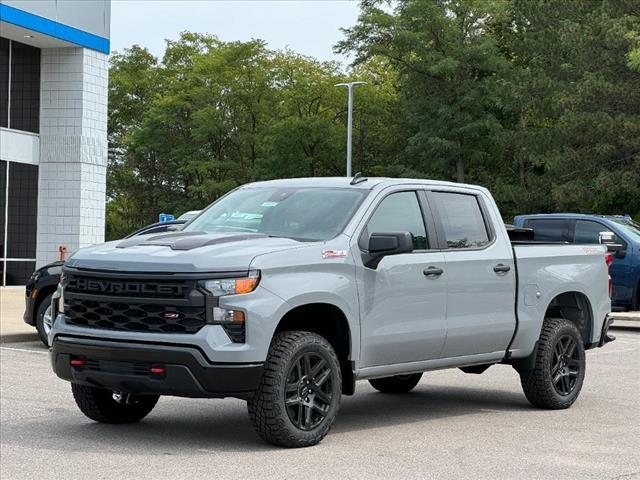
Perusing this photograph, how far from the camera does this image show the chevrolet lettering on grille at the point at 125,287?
841cm

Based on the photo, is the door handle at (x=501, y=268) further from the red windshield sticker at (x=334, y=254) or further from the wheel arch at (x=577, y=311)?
the red windshield sticker at (x=334, y=254)

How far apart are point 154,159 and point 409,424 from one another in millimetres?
65965

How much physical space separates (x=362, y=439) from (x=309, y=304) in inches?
43.5

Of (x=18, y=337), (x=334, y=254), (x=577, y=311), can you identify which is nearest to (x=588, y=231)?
(x=18, y=337)

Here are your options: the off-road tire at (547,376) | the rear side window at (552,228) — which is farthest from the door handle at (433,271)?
the rear side window at (552,228)

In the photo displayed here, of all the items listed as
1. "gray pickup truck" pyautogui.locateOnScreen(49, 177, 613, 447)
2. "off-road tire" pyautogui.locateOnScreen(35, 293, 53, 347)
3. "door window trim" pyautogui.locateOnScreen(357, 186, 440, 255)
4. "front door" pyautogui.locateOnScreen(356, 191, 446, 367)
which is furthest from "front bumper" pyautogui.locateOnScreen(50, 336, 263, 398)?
"off-road tire" pyautogui.locateOnScreen(35, 293, 53, 347)

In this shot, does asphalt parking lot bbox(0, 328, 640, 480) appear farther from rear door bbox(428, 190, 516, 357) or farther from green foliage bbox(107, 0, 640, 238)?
green foliage bbox(107, 0, 640, 238)

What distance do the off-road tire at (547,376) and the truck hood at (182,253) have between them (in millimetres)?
2908

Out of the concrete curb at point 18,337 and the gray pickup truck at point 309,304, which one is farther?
the concrete curb at point 18,337

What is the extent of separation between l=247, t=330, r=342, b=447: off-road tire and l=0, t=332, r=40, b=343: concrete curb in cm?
998

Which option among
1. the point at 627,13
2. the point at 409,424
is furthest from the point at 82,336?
the point at 627,13

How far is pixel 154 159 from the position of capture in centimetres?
7481

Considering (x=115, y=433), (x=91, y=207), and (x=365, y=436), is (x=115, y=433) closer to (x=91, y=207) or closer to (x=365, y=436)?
(x=365, y=436)

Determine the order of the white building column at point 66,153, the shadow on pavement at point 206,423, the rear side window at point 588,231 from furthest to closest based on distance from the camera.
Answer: the white building column at point 66,153 < the rear side window at point 588,231 < the shadow on pavement at point 206,423
